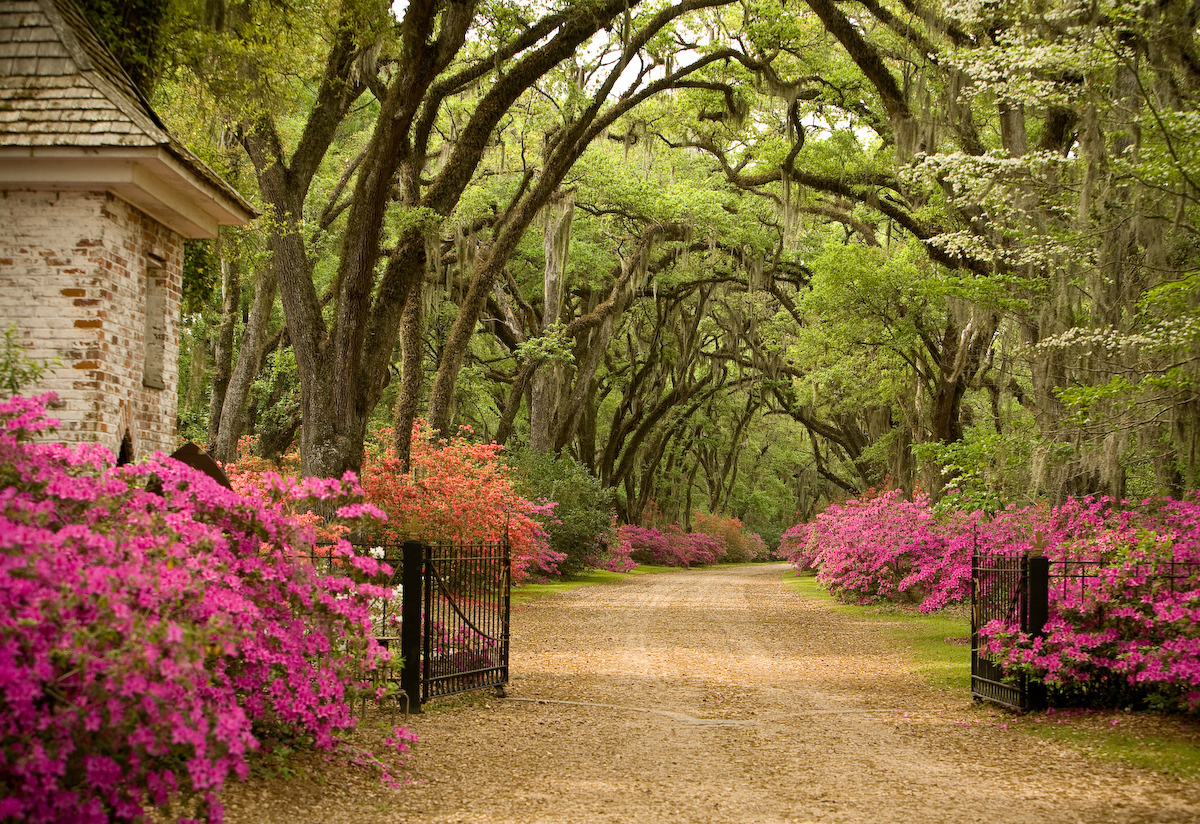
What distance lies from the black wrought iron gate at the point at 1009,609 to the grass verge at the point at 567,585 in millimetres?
10191

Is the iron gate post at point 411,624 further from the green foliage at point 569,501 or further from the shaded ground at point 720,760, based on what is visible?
the green foliage at point 569,501

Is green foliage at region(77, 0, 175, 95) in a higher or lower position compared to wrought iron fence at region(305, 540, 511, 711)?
higher

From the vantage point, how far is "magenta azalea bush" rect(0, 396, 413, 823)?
338 cm

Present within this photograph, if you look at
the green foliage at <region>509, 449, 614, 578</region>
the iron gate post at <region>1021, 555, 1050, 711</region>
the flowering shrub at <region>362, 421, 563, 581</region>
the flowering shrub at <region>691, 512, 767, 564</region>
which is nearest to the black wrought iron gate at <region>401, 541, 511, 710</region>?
the iron gate post at <region>1021, 555, 1050, 711</region>

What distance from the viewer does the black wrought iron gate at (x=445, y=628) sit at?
8305mm

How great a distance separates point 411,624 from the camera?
8.30 m

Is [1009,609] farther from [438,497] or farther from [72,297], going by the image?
[438,497]

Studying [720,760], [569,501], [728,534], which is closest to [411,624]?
[720,760]

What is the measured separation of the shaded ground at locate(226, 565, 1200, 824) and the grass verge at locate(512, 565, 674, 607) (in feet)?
25.1

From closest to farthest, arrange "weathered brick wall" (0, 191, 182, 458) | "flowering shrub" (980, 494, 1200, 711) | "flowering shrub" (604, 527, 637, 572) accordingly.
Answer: "weathered brick wall" (0, 191, 182, 458) → "flowering shrub" (980, 494, 1200, 711) → "flowering shrub" (604, 527, 637, 572)

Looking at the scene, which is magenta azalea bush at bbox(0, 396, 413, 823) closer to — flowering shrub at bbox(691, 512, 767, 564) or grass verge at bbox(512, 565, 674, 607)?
grass verge at bbox(512, 565, 674, 607)

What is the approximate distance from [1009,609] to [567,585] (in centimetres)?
1580

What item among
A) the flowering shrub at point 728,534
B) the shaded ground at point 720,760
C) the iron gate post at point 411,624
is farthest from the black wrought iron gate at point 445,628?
the flowering shrub at point 728,534

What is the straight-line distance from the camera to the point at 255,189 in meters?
14.9
